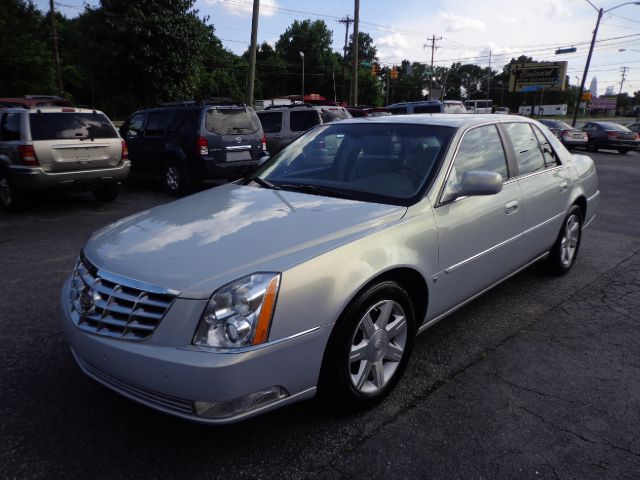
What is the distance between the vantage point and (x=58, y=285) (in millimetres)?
4457

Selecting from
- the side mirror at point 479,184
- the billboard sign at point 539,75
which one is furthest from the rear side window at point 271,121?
the billboard sign at point 539,75

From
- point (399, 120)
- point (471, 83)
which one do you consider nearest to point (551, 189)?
point (399, 120)

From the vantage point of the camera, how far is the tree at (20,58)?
2880cm

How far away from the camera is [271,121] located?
12.4 metres

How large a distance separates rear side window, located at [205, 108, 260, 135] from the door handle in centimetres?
665

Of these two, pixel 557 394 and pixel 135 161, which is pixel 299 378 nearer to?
pixel 557 394

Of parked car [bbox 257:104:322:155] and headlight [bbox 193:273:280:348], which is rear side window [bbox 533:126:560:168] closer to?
headlight [bbox 193:273:280:348]

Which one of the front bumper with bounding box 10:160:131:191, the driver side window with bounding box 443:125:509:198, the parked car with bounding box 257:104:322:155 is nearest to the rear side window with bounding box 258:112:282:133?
the parked car with bounding box 257:104:322:155

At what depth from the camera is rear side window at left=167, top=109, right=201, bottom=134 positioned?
9055 millimetres

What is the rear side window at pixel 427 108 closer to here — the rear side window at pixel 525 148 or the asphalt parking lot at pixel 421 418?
the rear side window at pixel 525 148

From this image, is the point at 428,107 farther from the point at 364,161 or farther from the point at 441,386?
the point at 441,386

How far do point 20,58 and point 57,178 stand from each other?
27920mm

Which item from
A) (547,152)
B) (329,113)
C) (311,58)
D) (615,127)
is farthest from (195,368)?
(311,58)

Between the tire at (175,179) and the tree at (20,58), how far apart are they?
26288 mm
